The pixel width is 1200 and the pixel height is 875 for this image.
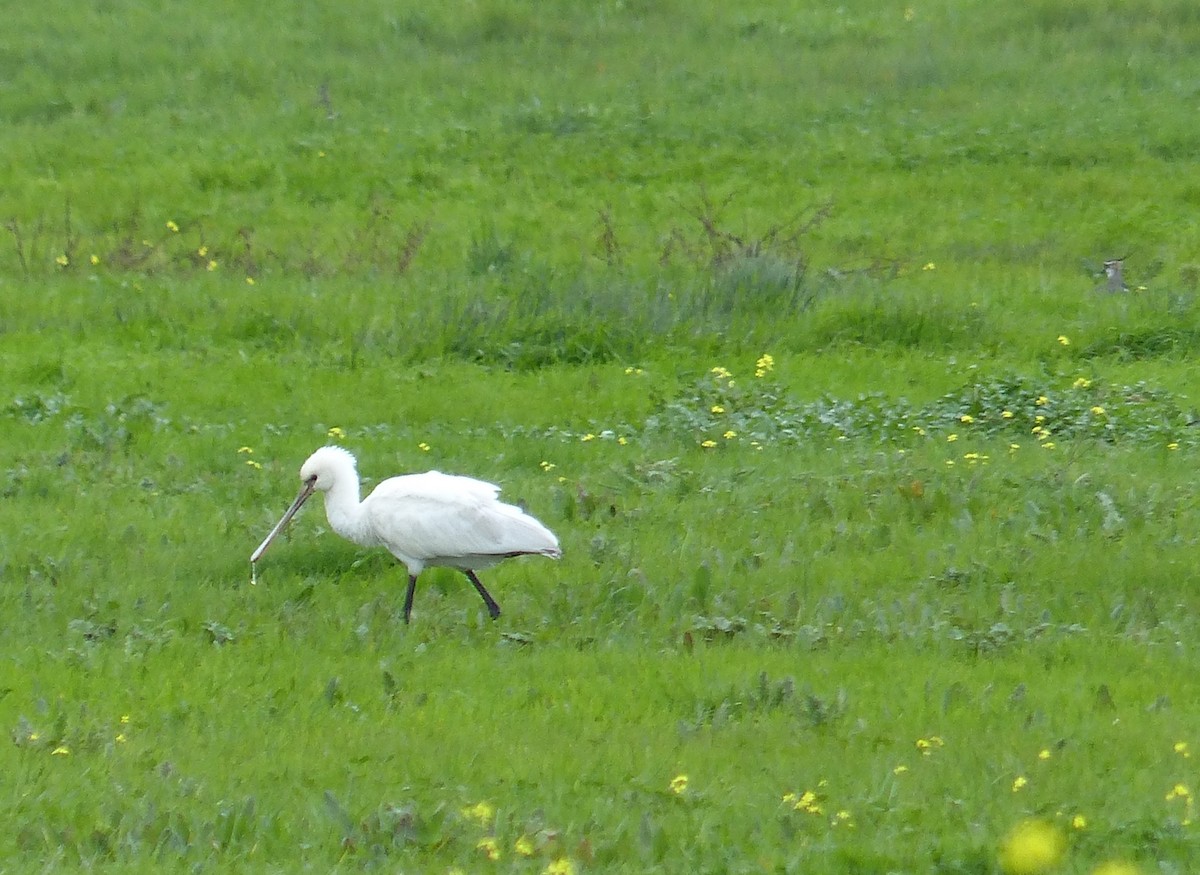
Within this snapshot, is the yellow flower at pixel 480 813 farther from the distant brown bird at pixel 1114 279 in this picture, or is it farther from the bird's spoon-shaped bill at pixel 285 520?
the distant brown bird at pixel 1114 279

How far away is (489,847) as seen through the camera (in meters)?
4.73

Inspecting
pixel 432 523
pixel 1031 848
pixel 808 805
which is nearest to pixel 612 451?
pixel 432 523

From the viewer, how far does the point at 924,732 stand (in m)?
5.79

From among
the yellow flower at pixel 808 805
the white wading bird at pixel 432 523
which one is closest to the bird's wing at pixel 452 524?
the white wading bird at pixel 432 523

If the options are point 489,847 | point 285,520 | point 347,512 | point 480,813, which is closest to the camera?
point 489,847

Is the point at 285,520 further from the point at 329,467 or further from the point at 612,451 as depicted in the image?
the point at 612,451

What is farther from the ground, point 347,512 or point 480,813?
point 480,813

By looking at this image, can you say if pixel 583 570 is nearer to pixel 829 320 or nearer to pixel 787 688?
pixel 787 688

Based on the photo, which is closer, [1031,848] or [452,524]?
[1031,848]

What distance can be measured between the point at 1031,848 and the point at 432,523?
11.9ft

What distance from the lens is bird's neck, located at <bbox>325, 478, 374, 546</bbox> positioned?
304 inches

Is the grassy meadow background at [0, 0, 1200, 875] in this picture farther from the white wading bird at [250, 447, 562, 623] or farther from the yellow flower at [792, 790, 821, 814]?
the white wading bird at [250, 447, 562, 623]

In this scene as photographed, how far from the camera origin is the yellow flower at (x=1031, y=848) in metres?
4.10

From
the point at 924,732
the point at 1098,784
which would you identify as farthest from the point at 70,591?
the point at 1098,784
